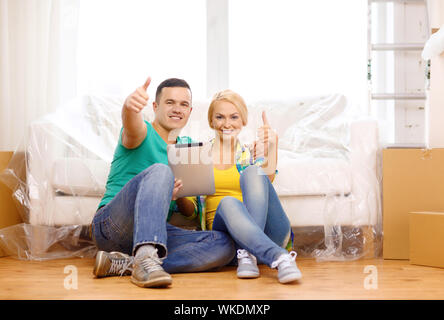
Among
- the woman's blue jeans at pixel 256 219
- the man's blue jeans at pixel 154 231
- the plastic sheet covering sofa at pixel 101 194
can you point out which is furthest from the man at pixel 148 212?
the plastic sheet covering sofa at pixel 101 194

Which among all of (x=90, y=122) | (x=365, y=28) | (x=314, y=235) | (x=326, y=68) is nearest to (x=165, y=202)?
(x=314, y=235)

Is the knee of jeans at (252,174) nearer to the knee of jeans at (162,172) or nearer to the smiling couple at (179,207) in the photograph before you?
the smiling couple at (179,207)

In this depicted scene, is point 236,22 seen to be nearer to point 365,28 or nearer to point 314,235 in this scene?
point 365,28

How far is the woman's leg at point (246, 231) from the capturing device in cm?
124

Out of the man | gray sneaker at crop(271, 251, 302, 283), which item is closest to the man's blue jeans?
the man

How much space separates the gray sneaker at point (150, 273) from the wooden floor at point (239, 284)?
17mm

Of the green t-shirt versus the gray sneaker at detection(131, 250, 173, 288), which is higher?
the green t-shirt

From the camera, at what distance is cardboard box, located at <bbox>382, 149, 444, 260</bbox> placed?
5.74 feet

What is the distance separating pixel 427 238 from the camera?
1599 mm

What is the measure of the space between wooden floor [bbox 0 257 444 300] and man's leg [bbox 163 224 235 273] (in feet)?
→ 0.10

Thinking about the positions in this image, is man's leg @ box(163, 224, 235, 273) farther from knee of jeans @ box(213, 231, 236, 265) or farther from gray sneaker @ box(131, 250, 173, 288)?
gray sneaker @ box(131, 250, 173, 288)

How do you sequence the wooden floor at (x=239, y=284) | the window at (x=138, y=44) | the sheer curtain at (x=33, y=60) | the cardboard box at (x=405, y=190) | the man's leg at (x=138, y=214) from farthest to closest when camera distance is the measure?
1. the window at (x=138, y=44)
2. the sheer curtain at (x=33, y=60)
3. the cardboard box at (x=405, y=190)
4. the man's leg at (x=138, y=214)
5. the wooden floor at (x=239, y=284)

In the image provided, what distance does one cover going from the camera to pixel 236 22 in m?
2.70

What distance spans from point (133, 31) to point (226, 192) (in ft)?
4.62
